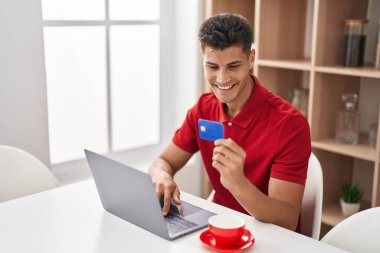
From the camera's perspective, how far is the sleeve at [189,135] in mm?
1948

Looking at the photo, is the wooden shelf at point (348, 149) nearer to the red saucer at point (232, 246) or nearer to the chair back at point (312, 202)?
the chair back at point (312, 202)

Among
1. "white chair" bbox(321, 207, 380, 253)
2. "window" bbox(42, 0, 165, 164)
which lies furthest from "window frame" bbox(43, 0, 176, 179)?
"white chair" bbox(321, 207, 380, 253)

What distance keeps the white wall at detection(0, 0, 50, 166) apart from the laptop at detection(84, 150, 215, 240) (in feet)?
2.51

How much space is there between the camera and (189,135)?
1954mm

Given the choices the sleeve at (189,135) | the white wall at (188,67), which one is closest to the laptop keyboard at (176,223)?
the sleeve at (189,135)

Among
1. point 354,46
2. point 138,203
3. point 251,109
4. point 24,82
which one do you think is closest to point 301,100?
point 354,46

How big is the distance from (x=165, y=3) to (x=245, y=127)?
131 centimetres

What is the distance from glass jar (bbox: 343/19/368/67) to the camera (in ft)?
7.58

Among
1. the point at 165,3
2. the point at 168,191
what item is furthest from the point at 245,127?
the point at 165,3

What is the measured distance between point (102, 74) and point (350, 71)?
1.22m

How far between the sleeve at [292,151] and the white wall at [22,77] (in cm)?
108

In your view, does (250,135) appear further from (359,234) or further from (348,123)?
(348,123)

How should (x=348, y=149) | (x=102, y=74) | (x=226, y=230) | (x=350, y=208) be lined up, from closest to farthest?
(x=226, y=230)
(x=348, y=149)
(x=350, y=208)
(x=102, y=74)

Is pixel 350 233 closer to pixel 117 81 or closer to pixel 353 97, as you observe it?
pixel 353 97
